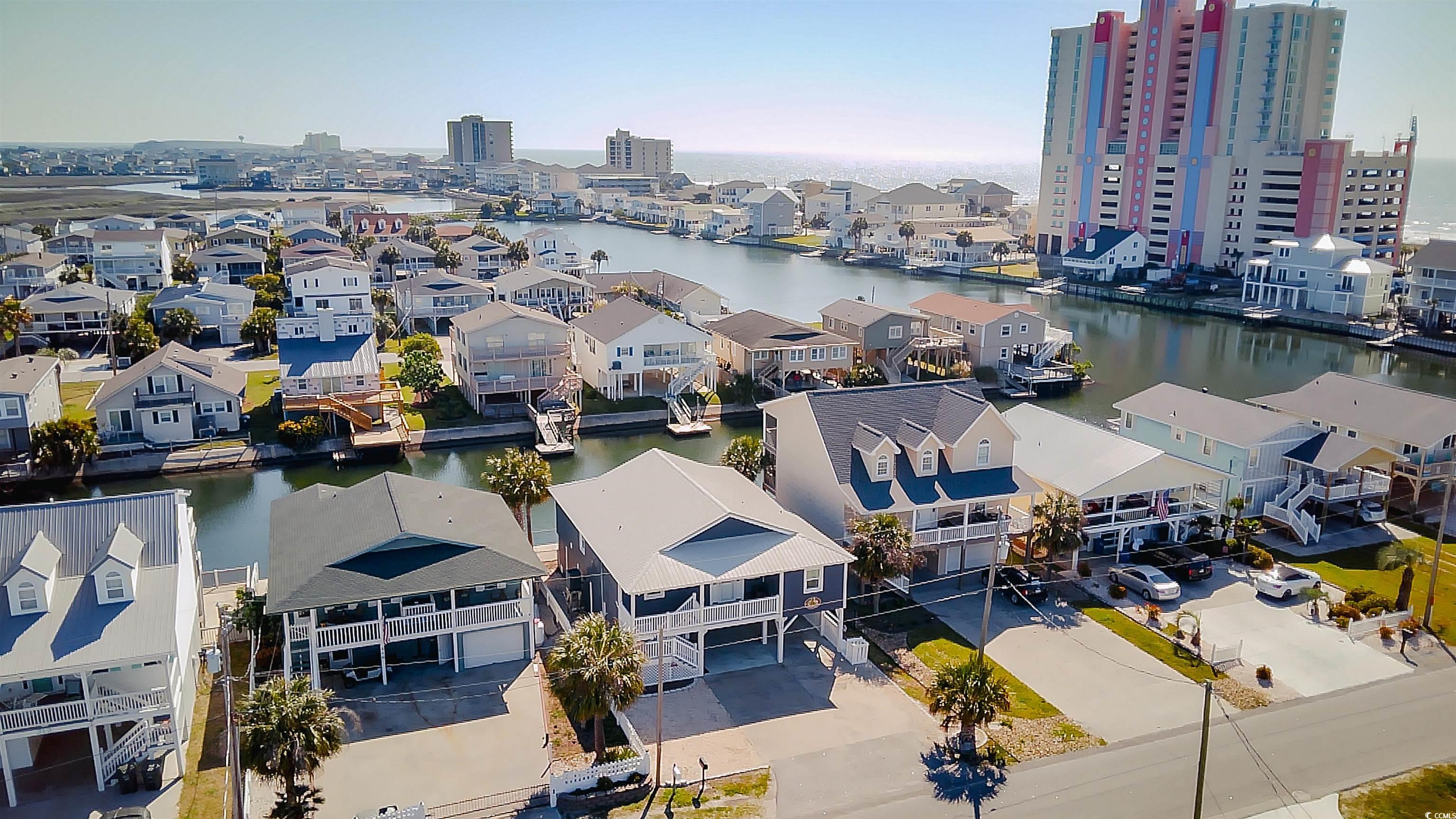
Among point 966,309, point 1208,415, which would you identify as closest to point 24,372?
point 1208,415

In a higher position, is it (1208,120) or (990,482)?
(1208,120)

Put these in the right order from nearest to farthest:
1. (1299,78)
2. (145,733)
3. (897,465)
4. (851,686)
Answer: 1. (145,733)
2. (851,686)
3. (897,465)
4. (1299,78)

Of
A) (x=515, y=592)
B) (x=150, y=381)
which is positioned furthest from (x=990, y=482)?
(x=150, y=381)

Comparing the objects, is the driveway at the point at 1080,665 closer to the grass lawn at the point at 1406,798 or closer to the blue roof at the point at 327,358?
the grass lawn at the point at 1406,798

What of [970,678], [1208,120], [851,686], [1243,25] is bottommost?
[851,686]

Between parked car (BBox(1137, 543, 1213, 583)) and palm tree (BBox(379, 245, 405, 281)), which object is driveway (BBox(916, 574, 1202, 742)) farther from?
palm tree (BBox(379, 245, 405, 281))

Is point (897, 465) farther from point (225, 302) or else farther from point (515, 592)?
point (225, 302)

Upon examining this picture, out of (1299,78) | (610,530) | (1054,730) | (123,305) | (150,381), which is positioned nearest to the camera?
(1054,730)
